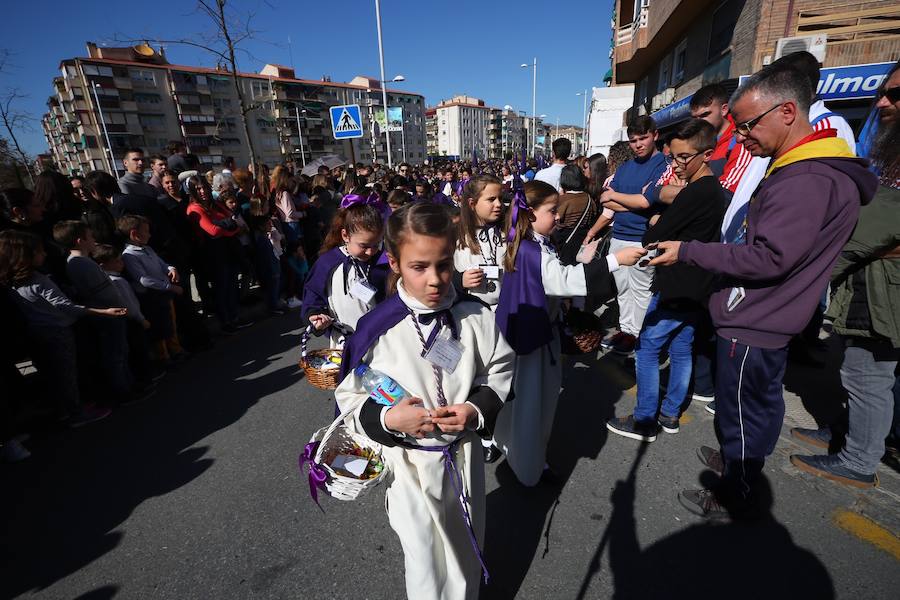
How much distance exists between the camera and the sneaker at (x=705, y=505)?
94.3 inches

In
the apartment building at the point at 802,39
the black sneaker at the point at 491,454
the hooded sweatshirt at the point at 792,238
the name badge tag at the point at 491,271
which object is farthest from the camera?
the apartment building at the point at 802,39

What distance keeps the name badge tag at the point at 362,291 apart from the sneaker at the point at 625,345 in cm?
322

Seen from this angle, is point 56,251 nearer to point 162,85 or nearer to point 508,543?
point 508,543

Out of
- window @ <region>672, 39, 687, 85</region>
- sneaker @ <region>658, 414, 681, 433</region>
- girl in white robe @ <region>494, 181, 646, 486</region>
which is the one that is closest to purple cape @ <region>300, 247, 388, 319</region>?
girl in white robe @ <region>494, 181, 646, 486</region>

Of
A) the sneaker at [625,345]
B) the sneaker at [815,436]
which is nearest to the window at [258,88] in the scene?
the sneaker at [625,345]

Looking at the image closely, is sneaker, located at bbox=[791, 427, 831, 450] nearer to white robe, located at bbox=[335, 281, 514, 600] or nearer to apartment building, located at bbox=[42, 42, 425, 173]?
white robe, located at bbox=[335, 281, 514, 600]

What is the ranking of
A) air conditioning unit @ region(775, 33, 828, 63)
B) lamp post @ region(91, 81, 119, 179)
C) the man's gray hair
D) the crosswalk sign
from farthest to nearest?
lamp post @ region(91, 81, 119, 179) < the crosswalk sign < air conditioning unit @ region(775, 33, 828, 63) < the man's gray hair

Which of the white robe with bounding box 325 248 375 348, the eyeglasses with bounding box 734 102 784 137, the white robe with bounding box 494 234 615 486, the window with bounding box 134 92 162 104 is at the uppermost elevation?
the window with bounding box 134 92 162 104

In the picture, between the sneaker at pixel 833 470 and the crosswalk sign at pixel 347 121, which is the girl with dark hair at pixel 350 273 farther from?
the crosswalk sign at pixel 347 121

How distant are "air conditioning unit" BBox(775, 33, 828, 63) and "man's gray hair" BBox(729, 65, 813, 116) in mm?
8527

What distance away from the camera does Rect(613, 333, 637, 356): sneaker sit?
474 cm

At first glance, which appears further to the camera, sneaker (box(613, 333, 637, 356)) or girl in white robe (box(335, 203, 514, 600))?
sneaker (box(613, 333, 637, 356))

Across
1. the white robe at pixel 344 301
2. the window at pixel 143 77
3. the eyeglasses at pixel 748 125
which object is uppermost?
the window at pixel 143 77

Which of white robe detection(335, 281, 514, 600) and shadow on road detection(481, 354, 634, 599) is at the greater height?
white robe detection(335, 281, 514, 600)
